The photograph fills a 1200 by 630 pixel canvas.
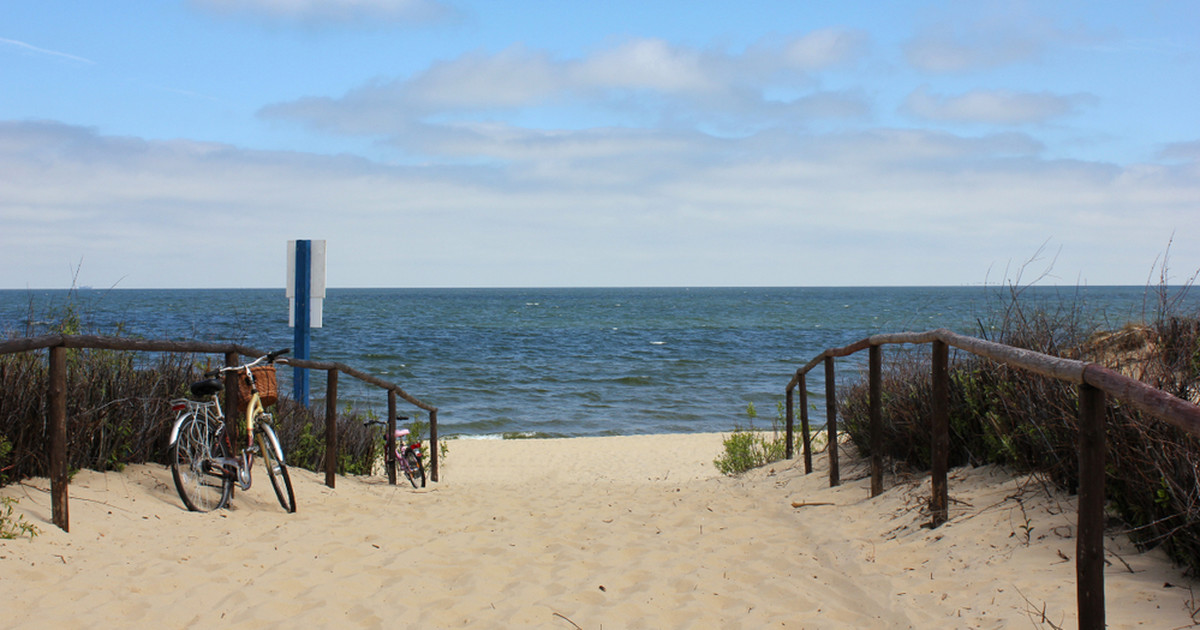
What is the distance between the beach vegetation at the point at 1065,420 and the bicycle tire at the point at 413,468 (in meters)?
4.63

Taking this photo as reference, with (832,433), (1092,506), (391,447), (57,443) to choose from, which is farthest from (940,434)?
(391,447)

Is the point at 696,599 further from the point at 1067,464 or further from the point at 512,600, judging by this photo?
the point at 1067,464

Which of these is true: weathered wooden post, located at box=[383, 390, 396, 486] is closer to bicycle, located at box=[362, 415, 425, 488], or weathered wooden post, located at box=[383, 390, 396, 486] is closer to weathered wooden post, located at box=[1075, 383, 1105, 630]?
bicycle, located at box=[362, 415, 425, 488]

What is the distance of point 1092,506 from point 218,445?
5.30 meters

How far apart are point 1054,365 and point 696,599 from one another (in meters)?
1.94

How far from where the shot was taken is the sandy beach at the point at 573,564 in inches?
140

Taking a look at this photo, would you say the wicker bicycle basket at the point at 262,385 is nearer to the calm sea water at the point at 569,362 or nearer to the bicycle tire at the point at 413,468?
the calm sea water at the point at 569,362

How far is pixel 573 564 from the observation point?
15.4ft

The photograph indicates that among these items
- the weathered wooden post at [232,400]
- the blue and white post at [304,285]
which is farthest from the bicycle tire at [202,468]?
the blue and white post at [304,285]

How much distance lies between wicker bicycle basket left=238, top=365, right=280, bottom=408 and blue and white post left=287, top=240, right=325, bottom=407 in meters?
3.14

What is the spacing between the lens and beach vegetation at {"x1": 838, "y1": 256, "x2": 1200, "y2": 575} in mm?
3457

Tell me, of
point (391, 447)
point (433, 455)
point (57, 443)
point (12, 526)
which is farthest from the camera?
point (433, 455)

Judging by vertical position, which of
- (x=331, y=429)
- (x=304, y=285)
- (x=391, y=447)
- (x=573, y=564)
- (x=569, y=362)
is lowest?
(x=569, y=362)

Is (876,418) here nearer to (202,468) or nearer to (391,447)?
(202,468)
